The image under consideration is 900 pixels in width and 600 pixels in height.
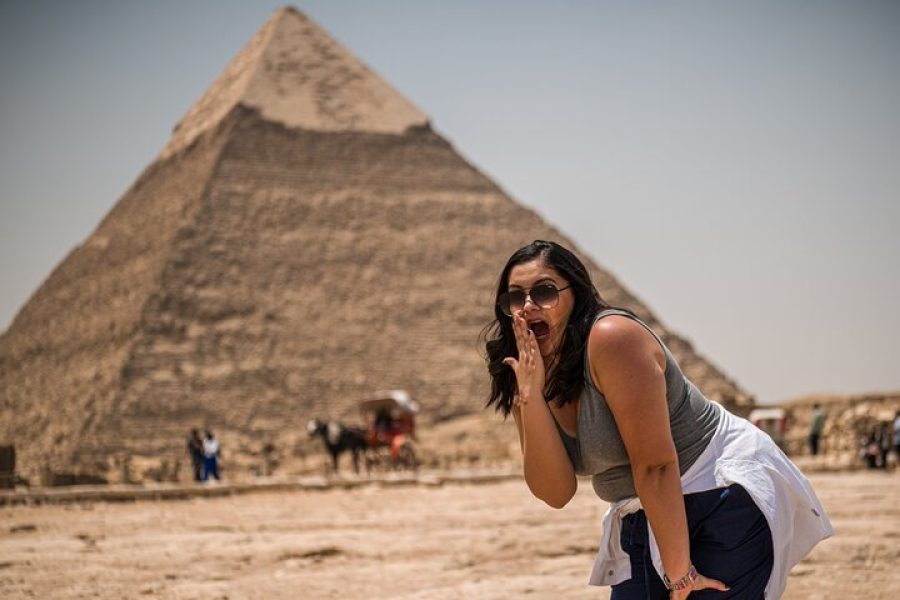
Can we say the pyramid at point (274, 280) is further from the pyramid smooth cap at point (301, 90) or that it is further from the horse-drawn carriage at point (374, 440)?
the horse-drawn carriage at point (374, 440)

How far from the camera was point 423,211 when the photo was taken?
92875mm

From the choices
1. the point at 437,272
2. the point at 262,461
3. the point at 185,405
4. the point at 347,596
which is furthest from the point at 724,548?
the point at 437,272

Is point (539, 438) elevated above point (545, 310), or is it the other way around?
point (545, 310)

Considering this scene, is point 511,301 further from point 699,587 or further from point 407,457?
point 407,457

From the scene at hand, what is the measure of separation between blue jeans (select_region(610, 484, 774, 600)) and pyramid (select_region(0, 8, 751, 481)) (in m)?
61.9

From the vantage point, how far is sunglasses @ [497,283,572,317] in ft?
10.9

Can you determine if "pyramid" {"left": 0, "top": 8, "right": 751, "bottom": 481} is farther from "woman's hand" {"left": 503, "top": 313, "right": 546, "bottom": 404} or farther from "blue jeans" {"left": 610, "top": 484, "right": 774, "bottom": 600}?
"blue jeans" {"left": 610, "top": 484, "right": 774, "bottom": 600}

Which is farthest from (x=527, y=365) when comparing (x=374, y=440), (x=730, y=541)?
(x=374, y=440)

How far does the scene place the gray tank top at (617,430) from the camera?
3.17 m

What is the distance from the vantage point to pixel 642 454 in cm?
308

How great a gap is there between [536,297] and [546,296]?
0.03m

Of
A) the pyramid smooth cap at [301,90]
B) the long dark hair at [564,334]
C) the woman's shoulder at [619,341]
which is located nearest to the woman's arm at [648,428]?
the woman's shoulder at [619,341]

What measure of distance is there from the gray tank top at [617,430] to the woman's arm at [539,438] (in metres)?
0.06

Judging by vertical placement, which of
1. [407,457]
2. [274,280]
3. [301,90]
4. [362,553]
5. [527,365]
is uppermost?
[301,90]
